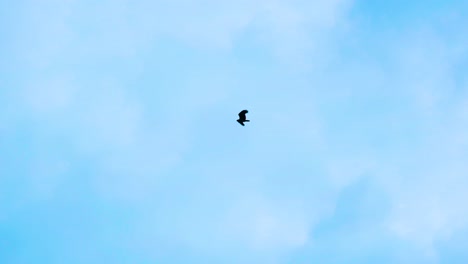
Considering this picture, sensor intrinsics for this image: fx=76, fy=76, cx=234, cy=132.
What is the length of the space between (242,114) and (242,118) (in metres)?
0.47

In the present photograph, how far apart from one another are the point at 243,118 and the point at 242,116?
28 cm

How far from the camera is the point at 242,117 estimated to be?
30.2 feet

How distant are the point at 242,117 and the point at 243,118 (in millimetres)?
190

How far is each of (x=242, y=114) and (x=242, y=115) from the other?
0.39 feet

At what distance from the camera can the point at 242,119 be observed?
915cm

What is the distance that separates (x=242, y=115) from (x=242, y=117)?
237 mm

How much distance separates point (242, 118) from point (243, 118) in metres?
0.18

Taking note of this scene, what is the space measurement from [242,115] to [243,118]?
1.28 feet

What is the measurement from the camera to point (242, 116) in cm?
920

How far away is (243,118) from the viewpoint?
9297mm

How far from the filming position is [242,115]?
9.16 metres
